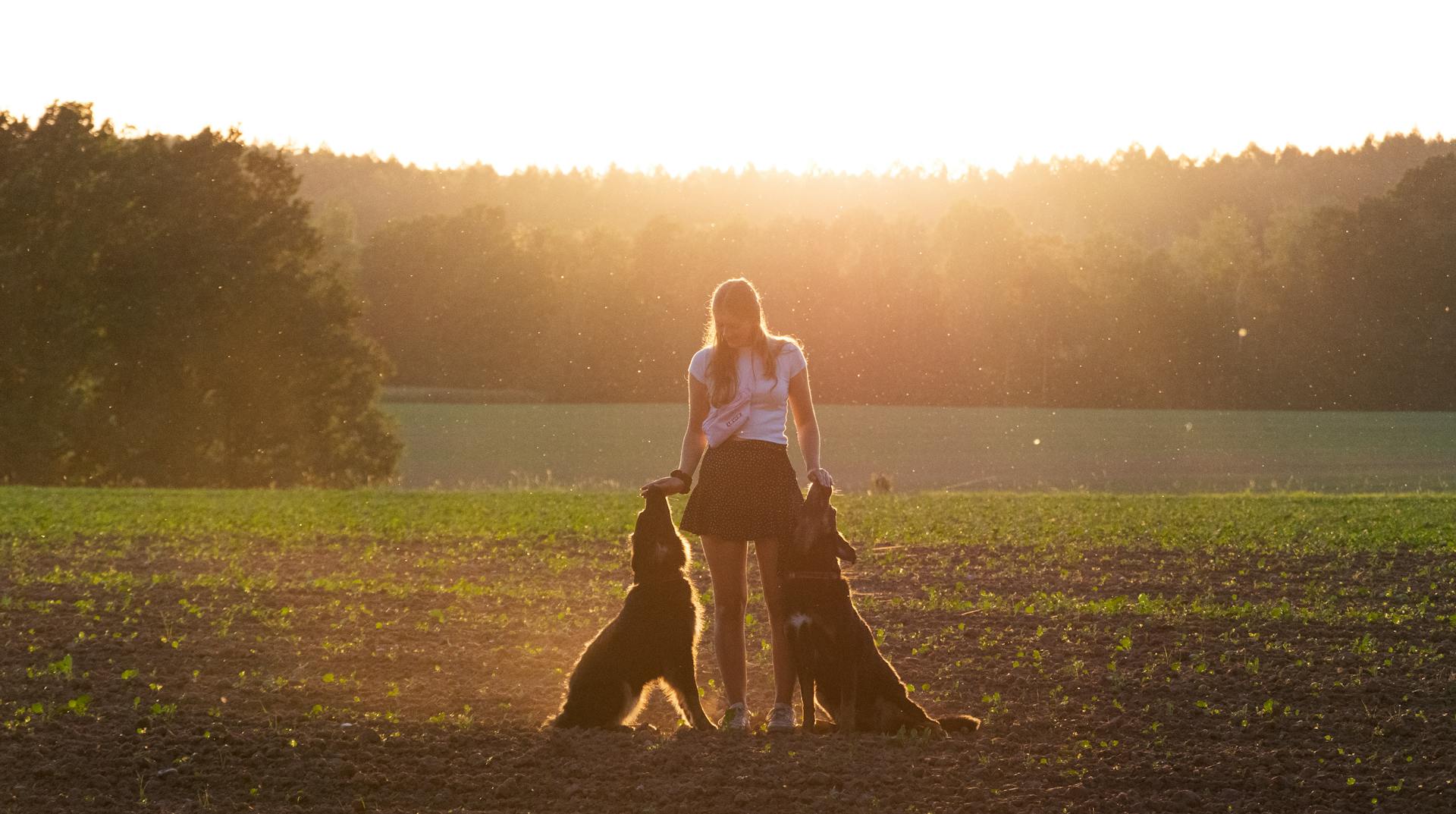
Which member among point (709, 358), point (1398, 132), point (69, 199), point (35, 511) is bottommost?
point (35, 511)

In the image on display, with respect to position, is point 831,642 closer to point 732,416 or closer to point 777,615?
point 777,615

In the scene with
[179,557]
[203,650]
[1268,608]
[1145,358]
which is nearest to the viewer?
[203,650]

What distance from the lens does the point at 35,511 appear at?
2066cm

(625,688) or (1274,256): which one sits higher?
(1274,256)

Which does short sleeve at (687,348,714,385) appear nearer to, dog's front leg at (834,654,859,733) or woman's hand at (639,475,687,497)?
woman's hand at (639,475,687,497)

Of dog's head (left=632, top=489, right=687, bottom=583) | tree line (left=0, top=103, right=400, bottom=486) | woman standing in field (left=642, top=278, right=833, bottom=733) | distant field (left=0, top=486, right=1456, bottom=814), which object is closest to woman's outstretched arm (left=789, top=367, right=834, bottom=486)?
woman standing in field (left=642, top=278, right=833, bottom=733)

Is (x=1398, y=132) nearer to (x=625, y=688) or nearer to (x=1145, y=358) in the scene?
(x=1145, y=358)

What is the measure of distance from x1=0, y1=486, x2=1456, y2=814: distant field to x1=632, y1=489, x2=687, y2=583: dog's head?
77cm

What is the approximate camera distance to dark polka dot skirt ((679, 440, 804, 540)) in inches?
261

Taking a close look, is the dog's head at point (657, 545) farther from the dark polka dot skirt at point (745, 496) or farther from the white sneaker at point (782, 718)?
the white sneaker at point (782, 718)

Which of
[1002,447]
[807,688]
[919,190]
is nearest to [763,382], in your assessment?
[807,688]

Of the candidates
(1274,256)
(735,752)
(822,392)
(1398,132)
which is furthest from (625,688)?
(1398,132)

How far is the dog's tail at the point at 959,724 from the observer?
22.6ft

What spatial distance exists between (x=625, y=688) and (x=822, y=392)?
6005cm
